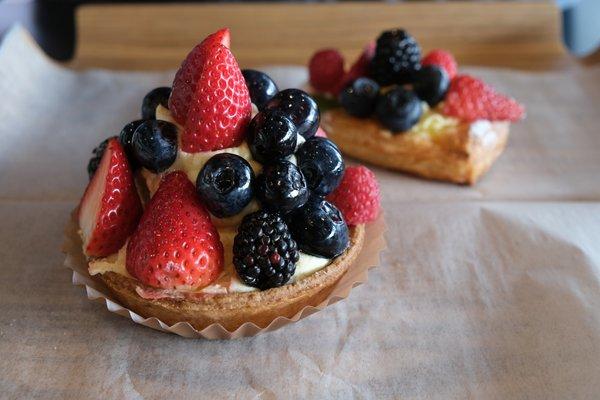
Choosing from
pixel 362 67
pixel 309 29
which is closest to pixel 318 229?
pixel 362 67

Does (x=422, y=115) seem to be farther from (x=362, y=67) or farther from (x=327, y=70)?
(x=327, y=70)

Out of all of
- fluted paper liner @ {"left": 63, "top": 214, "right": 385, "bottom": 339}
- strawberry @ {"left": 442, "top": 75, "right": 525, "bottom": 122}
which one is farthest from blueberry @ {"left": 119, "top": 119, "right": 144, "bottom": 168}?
strawberry @ {"left": 442, "top": 75, "right": 525, "bottom": 122}

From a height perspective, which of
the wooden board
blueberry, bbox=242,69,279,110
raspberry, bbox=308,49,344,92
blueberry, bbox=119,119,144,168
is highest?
blueberry, bbox=242,69,279,110

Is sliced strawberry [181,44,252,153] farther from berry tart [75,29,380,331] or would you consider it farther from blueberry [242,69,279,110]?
blueberry [242,69,279,110]

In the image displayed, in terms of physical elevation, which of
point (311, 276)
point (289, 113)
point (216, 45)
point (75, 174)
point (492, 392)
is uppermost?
point (216, 45)

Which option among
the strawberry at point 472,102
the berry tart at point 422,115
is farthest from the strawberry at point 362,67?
the strawberry at point 472,102

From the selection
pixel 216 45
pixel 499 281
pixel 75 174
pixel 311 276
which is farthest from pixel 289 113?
pixel 75 174

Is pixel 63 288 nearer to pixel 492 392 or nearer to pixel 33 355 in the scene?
pixel 33 355
